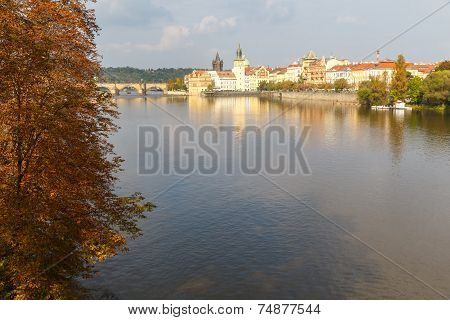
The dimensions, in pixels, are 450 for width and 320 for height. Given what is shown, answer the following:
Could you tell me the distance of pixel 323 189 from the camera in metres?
28.4

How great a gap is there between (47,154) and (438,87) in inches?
3275

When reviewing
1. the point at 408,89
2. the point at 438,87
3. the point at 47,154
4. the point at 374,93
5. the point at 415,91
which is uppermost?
the point at 408,89

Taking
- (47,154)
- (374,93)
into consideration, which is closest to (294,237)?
(47,154)

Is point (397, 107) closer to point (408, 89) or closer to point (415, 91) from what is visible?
point (415, 91)

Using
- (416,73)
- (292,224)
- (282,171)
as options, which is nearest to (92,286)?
(292,224)

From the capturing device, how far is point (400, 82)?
8950 cm

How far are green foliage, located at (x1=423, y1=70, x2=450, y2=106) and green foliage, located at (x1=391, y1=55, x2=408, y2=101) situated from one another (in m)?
4.63

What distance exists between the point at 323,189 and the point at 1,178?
20.7 m

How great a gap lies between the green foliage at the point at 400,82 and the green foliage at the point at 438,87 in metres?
4.63

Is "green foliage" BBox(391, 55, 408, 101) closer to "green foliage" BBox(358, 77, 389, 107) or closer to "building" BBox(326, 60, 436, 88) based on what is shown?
"green foliage" BBox(358, 77, 389, 107)

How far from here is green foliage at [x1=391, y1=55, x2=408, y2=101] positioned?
89062 mm

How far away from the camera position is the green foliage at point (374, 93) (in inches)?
3738

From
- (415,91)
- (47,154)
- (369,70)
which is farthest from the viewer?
(369,70)

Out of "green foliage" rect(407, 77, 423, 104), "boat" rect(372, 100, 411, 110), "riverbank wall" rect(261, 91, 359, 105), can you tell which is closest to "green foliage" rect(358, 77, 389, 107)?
"boat" rect(372, 100, 411, 110)
